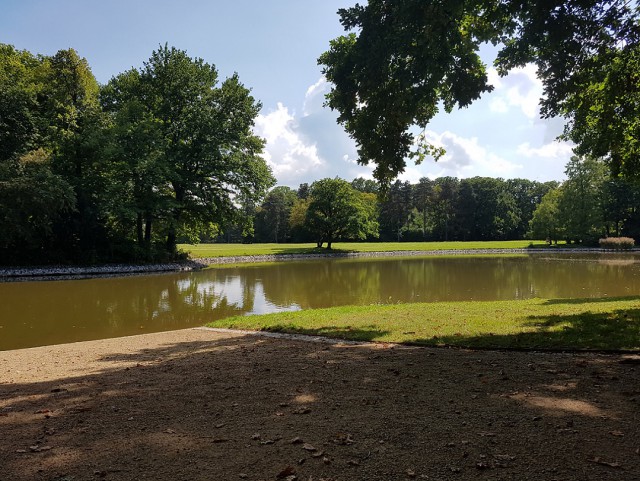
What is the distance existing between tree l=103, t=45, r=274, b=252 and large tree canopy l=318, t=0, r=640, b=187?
87.7 feet

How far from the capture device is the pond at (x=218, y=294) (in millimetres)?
14031

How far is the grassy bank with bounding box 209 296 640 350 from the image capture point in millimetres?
7650

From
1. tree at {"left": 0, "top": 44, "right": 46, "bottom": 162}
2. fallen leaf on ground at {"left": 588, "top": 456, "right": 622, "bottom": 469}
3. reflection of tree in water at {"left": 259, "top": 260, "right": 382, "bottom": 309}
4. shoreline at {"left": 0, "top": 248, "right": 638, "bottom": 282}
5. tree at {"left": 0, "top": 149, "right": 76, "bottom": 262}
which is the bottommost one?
reflection of tree in water at {"left": 259, "top": 260, "right": 382, "bottom": 309}

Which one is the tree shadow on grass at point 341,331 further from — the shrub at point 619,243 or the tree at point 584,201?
the tree at point 584,201

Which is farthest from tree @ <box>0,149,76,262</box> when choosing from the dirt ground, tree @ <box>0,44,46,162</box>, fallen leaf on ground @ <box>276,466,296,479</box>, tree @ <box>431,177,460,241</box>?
tree @ <box>431,177,460,241</box>

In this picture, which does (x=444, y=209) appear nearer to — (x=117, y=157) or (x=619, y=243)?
(x=619, y=243)

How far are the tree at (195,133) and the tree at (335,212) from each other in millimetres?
20735

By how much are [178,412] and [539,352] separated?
559cm

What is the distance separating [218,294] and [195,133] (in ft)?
68.5

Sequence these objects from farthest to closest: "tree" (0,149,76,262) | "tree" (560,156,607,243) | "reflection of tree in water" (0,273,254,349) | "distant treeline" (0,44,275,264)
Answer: "tree" (560,156,607,243)
"distant treeline" (0,44,275,264)
"tree" (0,149,76,262)
"reflection of tree in water" (0,273,254,349)

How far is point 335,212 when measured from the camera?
59.9 m

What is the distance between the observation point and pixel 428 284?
2441 centimetres

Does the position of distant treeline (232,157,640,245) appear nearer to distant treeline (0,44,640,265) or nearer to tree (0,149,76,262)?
distant treeline (0,44,640,265)

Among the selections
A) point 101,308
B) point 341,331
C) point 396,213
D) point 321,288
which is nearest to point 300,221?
point 396,213
